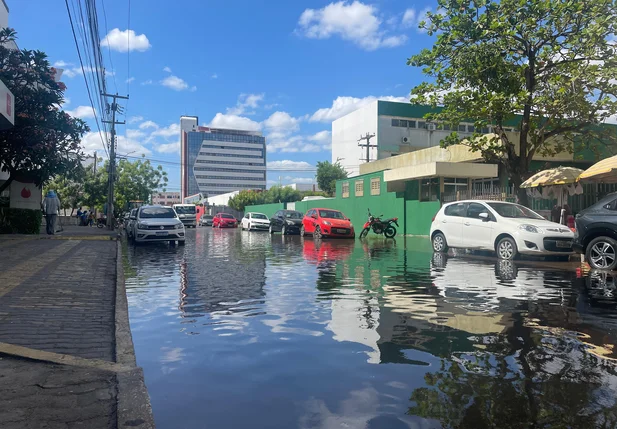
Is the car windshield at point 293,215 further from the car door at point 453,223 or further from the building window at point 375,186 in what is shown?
the car door at point 453,223

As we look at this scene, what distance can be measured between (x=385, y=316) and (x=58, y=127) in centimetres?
1797

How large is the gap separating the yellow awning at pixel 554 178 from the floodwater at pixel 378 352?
25.7 feet

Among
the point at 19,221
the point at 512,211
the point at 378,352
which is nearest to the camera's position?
the point at 378,352

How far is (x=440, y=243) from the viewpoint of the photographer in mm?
14805

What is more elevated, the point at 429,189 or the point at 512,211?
the point at 429,189

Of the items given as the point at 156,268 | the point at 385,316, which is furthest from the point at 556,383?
the point at 156,268

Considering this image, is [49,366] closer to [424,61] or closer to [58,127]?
[424,61]

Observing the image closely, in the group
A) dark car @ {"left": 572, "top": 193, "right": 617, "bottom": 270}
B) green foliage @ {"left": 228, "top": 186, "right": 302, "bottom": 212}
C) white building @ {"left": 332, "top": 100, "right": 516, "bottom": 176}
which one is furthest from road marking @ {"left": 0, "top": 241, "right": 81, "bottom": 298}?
green foliage @ {"left": 228, "top": 186, "right": 302, "bottom": 212}

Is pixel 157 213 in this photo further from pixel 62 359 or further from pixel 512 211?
pixel 62 359

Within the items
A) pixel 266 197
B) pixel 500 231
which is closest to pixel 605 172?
pixel 500 231

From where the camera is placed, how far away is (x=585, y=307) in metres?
6.64

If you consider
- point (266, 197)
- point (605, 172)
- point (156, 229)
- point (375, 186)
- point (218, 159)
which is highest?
point (218, 159)

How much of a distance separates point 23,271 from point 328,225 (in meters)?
15.8

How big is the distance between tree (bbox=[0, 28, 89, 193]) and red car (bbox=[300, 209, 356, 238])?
1102cm
